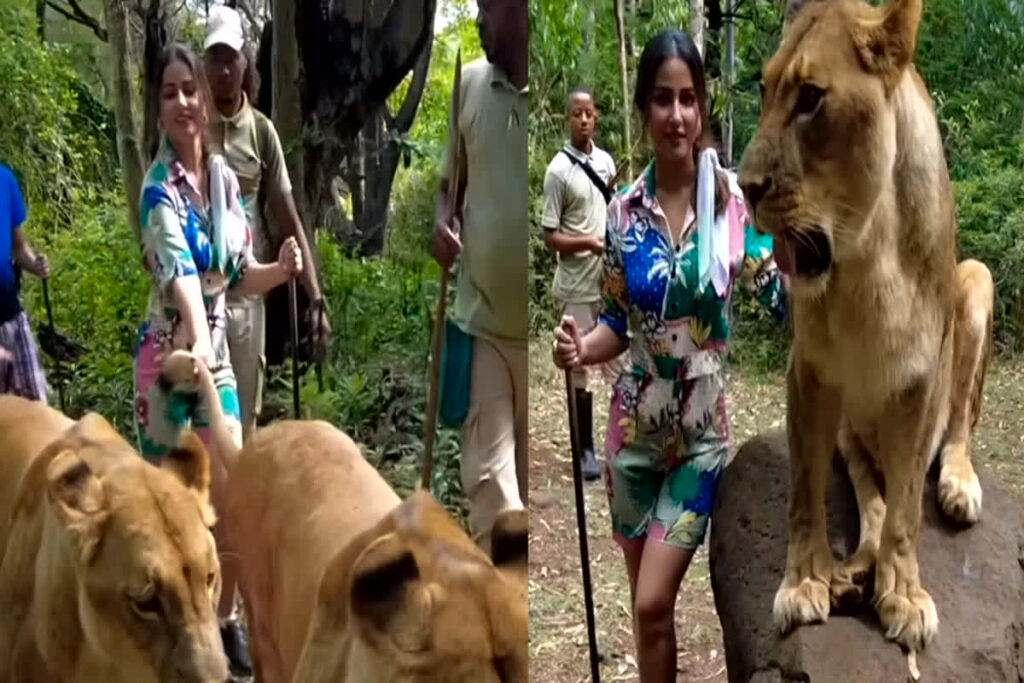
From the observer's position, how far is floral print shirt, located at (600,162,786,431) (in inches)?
52.8

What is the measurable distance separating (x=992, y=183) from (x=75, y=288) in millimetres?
991

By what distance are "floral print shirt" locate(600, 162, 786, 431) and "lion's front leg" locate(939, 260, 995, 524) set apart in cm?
22

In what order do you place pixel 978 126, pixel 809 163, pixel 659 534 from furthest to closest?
pixel 659 534 < pixel 978 126 < pixel 809 163

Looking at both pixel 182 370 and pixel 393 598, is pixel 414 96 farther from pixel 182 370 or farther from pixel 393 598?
pixel 393 598

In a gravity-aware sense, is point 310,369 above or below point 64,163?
below

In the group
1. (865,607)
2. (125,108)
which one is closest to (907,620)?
(865,607)

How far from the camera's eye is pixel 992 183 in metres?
1.34

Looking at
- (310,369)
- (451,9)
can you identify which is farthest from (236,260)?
(451,9)

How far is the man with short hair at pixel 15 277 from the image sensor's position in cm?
111

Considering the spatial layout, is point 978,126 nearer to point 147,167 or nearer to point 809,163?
point 809,163

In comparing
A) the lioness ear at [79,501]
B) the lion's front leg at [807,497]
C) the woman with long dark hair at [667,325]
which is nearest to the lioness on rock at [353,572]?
the lioness ear at [79,501]

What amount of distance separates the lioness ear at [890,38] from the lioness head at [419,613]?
2.11ft

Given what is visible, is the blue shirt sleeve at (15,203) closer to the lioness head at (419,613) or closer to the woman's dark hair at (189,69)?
the woman's dark hair at (189,69)

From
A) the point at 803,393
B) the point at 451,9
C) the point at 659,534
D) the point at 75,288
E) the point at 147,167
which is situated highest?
the point at 451,9
